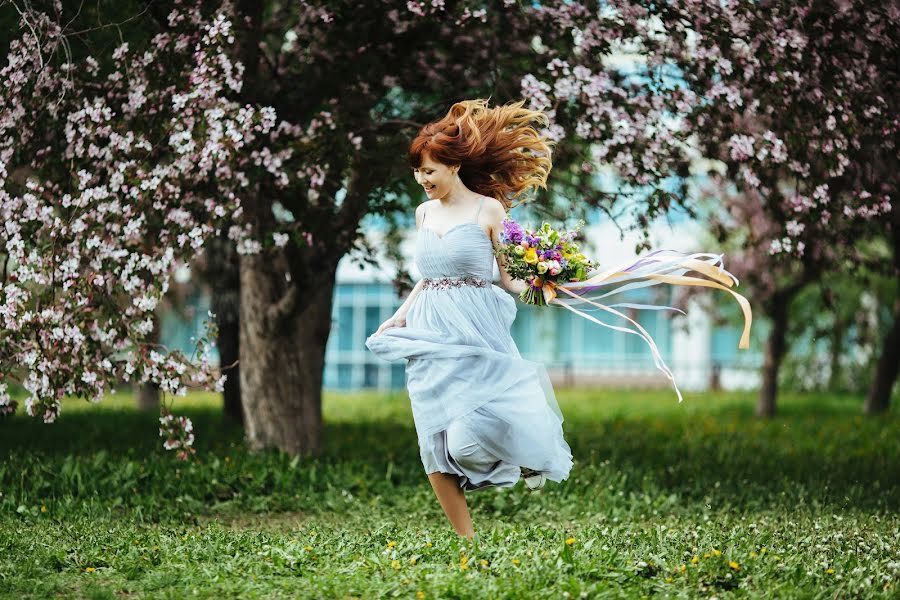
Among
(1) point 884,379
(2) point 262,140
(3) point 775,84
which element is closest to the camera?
(3) point 775,84

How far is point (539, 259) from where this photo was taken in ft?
17.8

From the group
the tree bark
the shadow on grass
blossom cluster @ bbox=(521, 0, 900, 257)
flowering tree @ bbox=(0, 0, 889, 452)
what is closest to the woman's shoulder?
blossom cluster @ bbox=(521, 0, 900, 257)

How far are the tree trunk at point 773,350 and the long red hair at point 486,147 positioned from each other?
11.1 metres

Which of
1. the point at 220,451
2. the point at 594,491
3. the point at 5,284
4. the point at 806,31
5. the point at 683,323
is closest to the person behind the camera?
the point at 5,284

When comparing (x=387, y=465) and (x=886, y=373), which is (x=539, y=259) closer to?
(x=387, y=465)

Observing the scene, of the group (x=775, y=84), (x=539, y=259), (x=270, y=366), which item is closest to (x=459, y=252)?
(x=539, y=259)

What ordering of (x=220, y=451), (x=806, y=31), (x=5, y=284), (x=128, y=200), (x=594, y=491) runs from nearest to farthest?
(x=5, y=284) < (x=128, y=200) < (x=806, y=31) < (x=594, y=491) < (x=220, y=451)

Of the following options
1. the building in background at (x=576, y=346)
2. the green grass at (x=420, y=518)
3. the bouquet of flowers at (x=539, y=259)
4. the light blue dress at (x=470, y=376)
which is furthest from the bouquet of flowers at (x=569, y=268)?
the building in background at (x=576, y=346)

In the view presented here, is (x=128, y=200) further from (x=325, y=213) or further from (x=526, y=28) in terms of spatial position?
(x=526, y=28)

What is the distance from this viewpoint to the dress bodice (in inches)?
214

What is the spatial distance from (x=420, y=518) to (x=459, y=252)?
9.72 feet

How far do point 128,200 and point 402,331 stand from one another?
283 centimetres

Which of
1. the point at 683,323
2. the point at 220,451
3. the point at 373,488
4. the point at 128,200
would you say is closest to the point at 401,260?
the point at 220,451

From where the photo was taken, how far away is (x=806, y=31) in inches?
306
